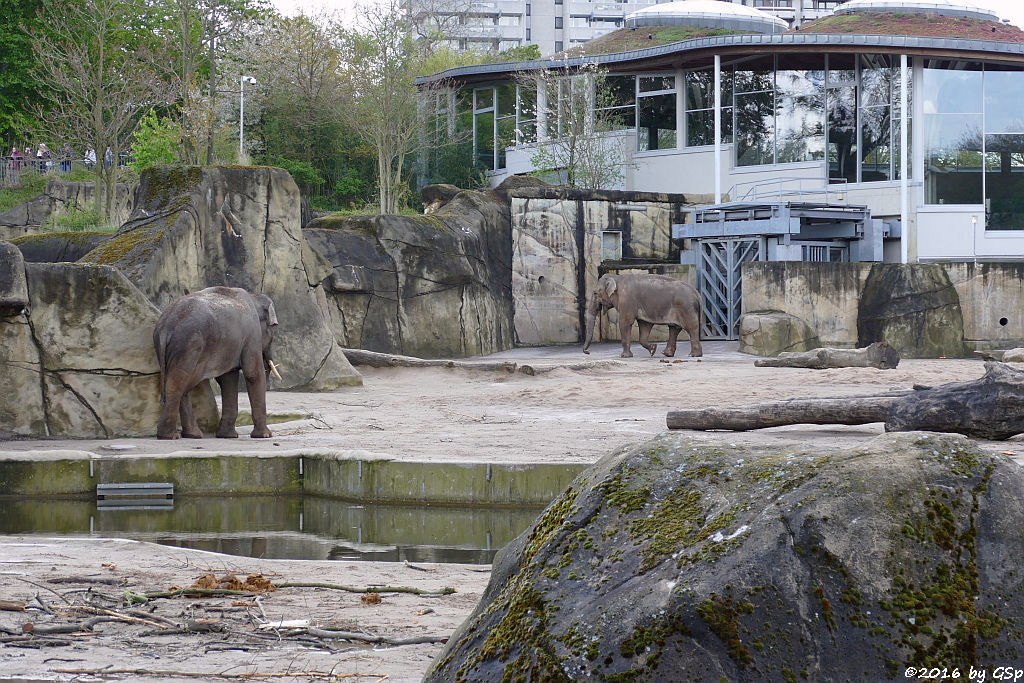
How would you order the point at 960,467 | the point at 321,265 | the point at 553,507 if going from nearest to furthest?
the point at 960,467 < the point at 553,507 < the point at 321,265

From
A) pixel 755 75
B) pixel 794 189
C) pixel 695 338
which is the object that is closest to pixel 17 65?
pixel 755 75

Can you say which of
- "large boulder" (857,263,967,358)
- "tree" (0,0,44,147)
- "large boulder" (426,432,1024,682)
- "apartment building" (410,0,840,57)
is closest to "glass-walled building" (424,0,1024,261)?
"large boulder" (857,263,967,358)

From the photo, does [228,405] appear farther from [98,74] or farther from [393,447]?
[98,74]

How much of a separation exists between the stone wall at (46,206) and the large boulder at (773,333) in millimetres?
17973

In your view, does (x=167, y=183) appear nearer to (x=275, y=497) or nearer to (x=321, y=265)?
(x=321, y=265)

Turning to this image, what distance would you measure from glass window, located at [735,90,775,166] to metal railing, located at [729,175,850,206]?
2.78ft

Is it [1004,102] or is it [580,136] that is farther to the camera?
[580,136]

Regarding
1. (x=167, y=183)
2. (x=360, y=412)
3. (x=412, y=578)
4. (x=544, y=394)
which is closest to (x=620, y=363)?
(x=544, y=394)

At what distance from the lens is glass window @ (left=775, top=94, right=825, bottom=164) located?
31.1 m

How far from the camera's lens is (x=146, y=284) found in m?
14.3

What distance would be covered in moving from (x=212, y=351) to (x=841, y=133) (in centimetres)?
2317

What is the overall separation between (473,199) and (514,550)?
77.8 ft

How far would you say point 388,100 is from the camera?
3259cm

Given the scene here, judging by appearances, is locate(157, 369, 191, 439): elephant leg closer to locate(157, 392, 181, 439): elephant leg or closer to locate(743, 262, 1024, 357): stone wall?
locate(157, 392, 181, 439): elephant leg
